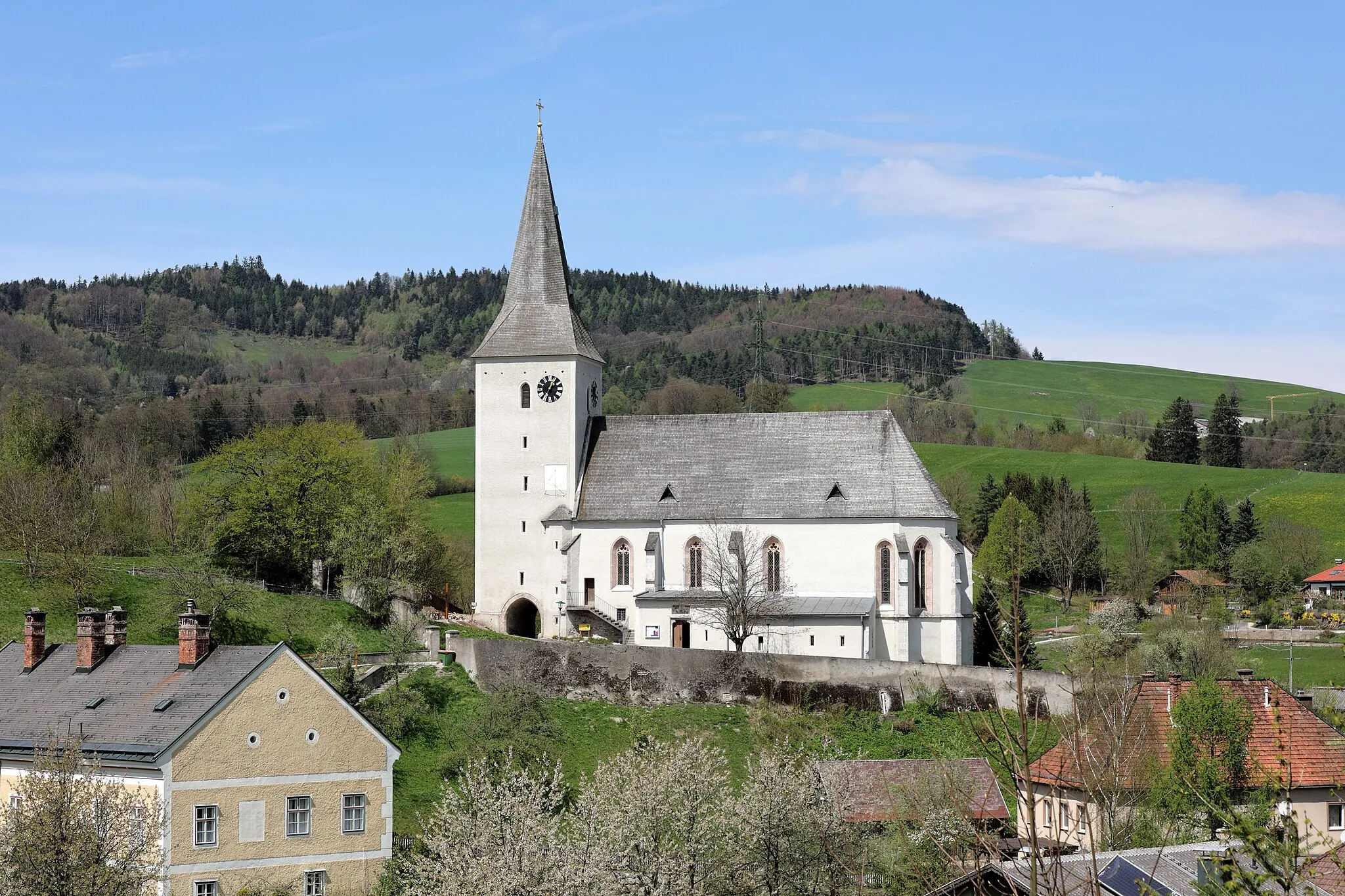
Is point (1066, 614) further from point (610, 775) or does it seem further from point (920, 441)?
point (610, 775)

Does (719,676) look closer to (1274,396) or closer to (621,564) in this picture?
(621,564)

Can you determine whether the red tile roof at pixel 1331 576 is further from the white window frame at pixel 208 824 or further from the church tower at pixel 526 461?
the white window frame at pixel 208 824

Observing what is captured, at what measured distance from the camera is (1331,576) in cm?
8088

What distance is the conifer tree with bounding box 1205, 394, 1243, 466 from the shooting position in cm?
11331

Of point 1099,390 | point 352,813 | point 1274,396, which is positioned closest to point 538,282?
point 352,813

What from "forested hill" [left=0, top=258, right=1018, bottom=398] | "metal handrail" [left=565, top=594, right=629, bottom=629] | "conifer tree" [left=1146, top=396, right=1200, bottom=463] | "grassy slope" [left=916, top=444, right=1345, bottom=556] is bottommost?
"metal handrail" [left=565, top=594, right=629, bottom=629]

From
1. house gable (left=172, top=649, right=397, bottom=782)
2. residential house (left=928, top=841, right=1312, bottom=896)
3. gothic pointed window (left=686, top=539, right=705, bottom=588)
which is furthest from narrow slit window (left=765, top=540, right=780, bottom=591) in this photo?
residential house (left=928, top=841, right=1312, bottom=896)

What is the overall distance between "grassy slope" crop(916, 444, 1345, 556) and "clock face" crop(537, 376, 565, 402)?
157ft

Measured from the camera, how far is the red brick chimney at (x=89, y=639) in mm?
31109

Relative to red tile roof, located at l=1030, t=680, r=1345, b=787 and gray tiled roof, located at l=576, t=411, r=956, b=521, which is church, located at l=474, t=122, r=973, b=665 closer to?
gray tiled roof, located at l=576, t=411, r=956, b=521

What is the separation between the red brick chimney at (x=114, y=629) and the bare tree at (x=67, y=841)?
7.40 metres

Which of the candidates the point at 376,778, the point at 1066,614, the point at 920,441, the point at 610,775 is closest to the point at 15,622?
the point at 376,778

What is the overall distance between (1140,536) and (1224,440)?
31.3 metres

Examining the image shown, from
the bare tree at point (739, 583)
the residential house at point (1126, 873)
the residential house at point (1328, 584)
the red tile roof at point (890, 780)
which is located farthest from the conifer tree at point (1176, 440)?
the residential house at point (1126, 873)
